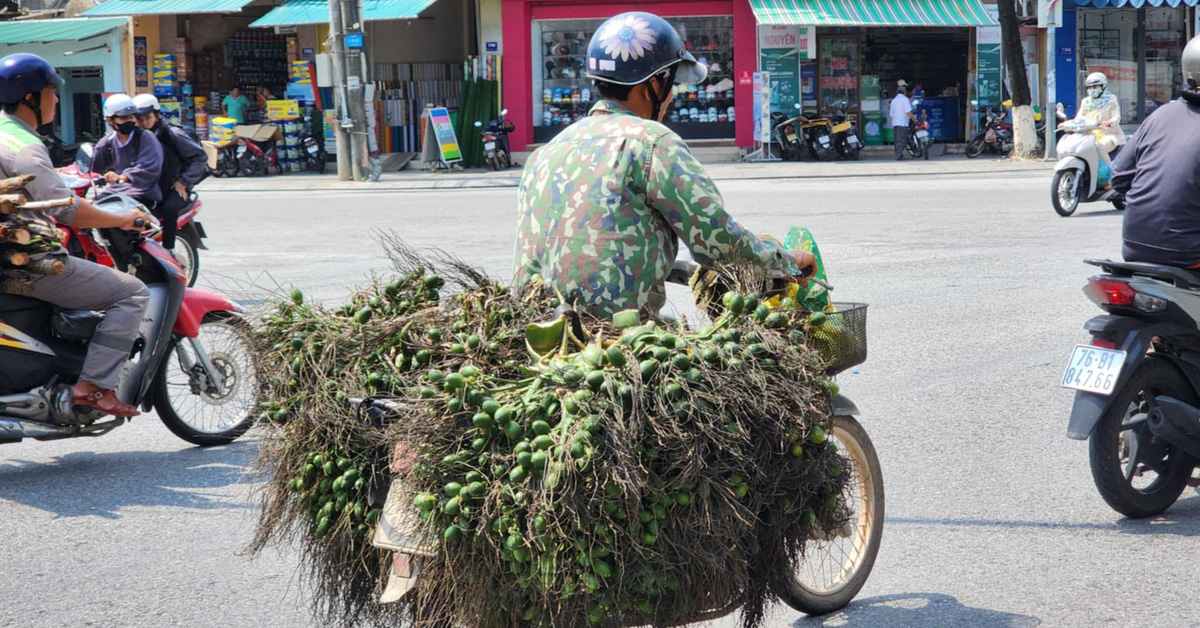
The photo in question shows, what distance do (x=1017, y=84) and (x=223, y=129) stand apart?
15.1 metres

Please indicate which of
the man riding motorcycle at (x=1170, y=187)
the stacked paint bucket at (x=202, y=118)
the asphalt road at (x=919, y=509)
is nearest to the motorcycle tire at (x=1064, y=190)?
the asphalt road at (x=919, y=509)

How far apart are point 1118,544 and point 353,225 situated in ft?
39.0

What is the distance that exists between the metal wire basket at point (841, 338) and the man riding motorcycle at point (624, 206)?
0.17 meters

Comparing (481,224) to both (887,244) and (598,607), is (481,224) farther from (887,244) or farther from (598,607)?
(598,607)

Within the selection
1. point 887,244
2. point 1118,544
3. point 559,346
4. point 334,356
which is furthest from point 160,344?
point 887,244

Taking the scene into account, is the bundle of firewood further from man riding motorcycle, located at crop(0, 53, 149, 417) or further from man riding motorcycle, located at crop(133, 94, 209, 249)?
man riding motorcycle, located at crop(133, 94, 209, 249)

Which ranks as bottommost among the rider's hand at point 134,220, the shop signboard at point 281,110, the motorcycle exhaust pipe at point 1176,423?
the motorcycle exhaust pipe at point 1176,423

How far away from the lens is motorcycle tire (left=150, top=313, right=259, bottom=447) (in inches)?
234

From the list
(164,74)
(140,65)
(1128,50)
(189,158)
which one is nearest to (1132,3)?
(1128,50)

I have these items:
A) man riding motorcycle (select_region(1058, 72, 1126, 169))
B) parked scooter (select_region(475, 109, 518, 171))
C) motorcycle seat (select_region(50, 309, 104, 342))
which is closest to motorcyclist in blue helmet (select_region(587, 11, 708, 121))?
motorcycle seat (select_region(50, 309, 104, 342))

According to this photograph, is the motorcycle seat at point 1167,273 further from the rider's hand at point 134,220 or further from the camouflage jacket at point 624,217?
the rider's hand at point 134,220

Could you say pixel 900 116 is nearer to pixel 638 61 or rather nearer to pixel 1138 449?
pixel 1138 449

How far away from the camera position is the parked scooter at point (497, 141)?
24873mm

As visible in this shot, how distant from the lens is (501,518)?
8.88 feet
